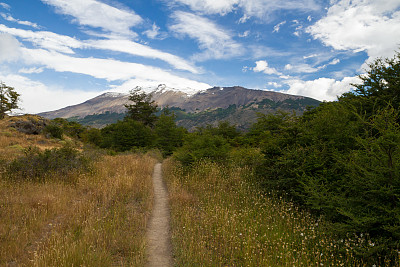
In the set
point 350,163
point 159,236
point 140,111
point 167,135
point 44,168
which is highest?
point 140,111

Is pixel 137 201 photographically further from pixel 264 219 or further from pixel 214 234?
pixel 264 219

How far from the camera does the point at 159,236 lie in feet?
18.7

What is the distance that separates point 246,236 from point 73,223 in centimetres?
459

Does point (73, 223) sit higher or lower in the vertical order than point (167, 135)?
lower

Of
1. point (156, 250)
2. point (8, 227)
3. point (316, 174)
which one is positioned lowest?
point (156, 250)

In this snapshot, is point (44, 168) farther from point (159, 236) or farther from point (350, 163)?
point (350, 163)

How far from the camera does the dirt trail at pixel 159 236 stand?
4615mm

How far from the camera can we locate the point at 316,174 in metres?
7.61

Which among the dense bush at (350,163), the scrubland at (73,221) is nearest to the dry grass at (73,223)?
the scrubland at (73,221)

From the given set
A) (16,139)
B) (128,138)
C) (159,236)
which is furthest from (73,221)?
(128,138)

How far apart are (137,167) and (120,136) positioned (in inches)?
823

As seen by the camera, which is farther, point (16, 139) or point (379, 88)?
point (16, 139)

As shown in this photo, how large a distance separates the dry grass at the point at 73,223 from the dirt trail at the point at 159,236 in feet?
0.88

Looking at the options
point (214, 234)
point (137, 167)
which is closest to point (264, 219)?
point (214, 234)
